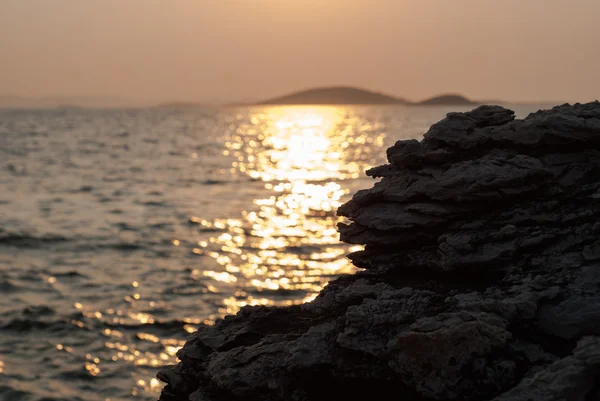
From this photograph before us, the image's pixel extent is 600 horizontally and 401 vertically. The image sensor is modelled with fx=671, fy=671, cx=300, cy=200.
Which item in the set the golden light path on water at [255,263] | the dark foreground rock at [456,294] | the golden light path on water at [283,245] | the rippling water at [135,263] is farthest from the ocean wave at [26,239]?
the dark foreground rock at [456,294]

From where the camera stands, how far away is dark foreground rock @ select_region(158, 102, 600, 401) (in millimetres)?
6504

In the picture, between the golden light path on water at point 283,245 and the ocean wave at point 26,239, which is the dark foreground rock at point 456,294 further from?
the ocean wave at point 26,239

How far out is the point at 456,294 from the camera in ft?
24.6

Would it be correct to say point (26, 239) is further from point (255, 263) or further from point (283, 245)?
point (283, 245)

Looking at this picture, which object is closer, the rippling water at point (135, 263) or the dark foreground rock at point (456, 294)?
the dark foreground rock at point (456, 294)

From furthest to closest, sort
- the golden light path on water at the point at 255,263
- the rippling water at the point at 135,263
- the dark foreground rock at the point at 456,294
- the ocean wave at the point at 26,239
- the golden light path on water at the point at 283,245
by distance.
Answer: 1. the ocean wave at the point at 26,239
2. the golden light path on water at the point at 283,245
3. the golden light path on water at the point at 255,263
4. the rippling water at the point at 135,263
5. the dark foreground rock at the point at 456,294

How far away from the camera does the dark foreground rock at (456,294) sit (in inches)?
256

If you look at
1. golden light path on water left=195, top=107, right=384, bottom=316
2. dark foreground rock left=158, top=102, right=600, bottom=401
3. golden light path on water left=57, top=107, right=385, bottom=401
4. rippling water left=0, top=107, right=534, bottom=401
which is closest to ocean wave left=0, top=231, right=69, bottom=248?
rippling water left=0, top=107, right=534, bottom=401

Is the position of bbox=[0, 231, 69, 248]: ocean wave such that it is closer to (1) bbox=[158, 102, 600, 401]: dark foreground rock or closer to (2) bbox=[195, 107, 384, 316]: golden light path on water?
(2) bbox=[195, 107, 384, 316]: golden light path on water

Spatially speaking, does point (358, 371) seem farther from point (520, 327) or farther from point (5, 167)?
point (5, 167)

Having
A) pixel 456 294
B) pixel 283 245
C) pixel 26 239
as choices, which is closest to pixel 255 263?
pixel 283 245

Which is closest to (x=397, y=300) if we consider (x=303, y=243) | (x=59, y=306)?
(x=59, y=306)

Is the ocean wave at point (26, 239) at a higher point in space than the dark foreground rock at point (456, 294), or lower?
lower

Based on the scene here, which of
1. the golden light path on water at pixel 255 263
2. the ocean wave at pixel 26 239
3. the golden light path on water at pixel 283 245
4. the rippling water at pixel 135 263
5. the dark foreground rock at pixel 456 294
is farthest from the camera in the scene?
the ocean wave at pixel 26 239
